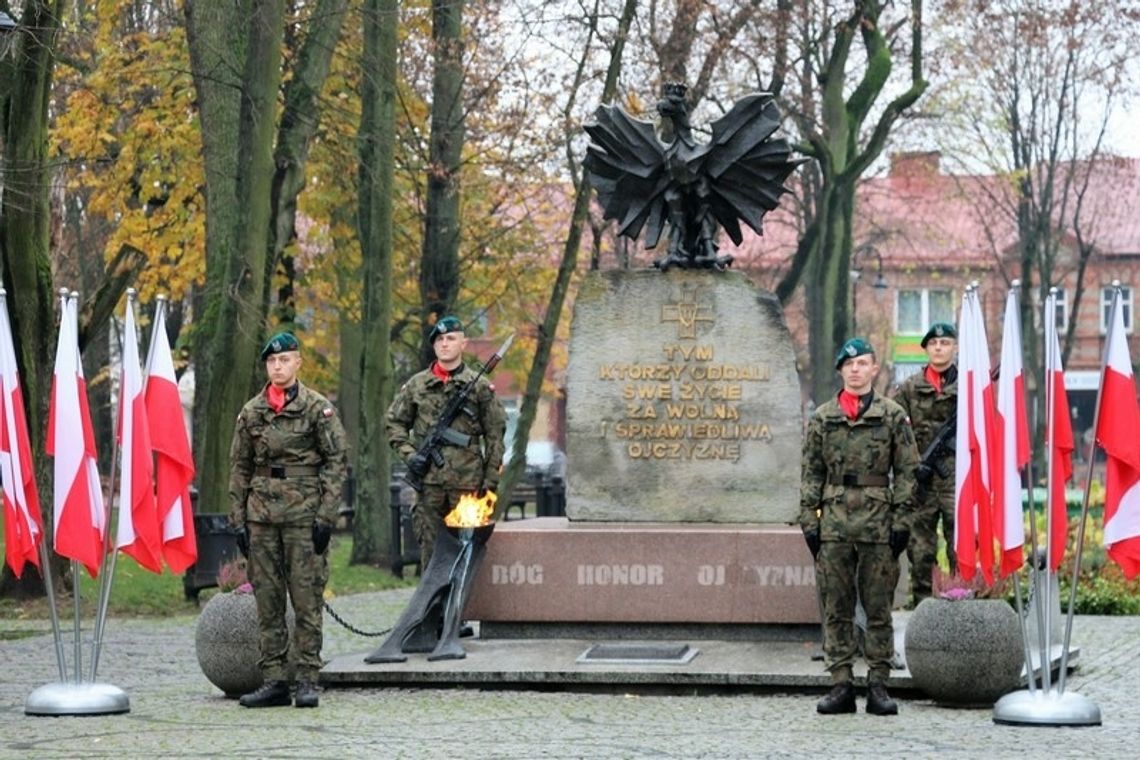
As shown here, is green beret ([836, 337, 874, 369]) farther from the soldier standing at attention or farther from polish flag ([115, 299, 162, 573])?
polish flag ([115, 299, 162, 573])

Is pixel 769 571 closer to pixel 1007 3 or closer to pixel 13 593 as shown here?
pixel 13 593

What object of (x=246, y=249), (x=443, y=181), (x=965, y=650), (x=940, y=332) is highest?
(x=443, y=181)

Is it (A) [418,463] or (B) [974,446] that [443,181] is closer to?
(A) [418,463]

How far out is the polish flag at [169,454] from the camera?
13180mm

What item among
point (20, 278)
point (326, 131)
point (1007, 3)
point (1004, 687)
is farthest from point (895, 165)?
point (1004, 687)

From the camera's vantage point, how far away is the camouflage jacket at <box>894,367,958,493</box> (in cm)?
1520

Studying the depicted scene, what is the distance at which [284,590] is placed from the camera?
13.1 meters

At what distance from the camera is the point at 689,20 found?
30.1m

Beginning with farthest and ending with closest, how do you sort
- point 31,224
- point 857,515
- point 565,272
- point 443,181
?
point 565,272, point 443,181, point 31,224, point 857,515

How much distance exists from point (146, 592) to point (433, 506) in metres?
7.86

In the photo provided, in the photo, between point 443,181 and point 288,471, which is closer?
point 288,471

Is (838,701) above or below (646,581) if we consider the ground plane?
below

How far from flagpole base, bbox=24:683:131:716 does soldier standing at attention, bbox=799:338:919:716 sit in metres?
3.84

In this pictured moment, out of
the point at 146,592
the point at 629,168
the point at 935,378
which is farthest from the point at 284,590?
the point at 146,592
